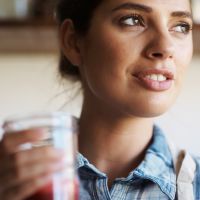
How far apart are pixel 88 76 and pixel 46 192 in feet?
1.11

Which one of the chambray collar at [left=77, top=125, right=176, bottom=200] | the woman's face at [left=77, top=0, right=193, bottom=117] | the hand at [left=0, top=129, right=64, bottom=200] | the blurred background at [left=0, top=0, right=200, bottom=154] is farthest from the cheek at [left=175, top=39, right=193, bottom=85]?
the blurred background at [left=0, top=0, right=200, bottom=154]

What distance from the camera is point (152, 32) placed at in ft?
2.35

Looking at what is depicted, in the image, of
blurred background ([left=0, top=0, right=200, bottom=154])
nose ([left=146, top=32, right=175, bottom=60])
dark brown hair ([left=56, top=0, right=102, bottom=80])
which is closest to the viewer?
nose ([left=146, top=32, right=175, bottom=60])

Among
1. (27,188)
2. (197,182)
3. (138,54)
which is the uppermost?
(138,54)

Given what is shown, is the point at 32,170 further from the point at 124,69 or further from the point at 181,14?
the point at 181,14

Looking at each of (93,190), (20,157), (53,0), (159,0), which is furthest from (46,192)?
(53,0)

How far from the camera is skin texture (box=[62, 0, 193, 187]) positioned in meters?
0.70

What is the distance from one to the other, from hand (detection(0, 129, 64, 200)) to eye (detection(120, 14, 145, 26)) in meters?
0.33

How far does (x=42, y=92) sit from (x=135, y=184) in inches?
24.5

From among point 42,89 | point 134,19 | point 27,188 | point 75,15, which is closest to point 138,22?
point 134,19

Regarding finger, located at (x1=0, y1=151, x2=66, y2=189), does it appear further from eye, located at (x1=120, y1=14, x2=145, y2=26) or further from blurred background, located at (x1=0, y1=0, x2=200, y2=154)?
blurred background, located at (x1=0, y1=0, x2=200, y2=154)

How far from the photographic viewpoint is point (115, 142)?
782mm

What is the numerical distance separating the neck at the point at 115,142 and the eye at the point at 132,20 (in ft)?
0.49

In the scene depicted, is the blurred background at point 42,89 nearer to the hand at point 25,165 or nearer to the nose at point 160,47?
the nose at point 160,47
